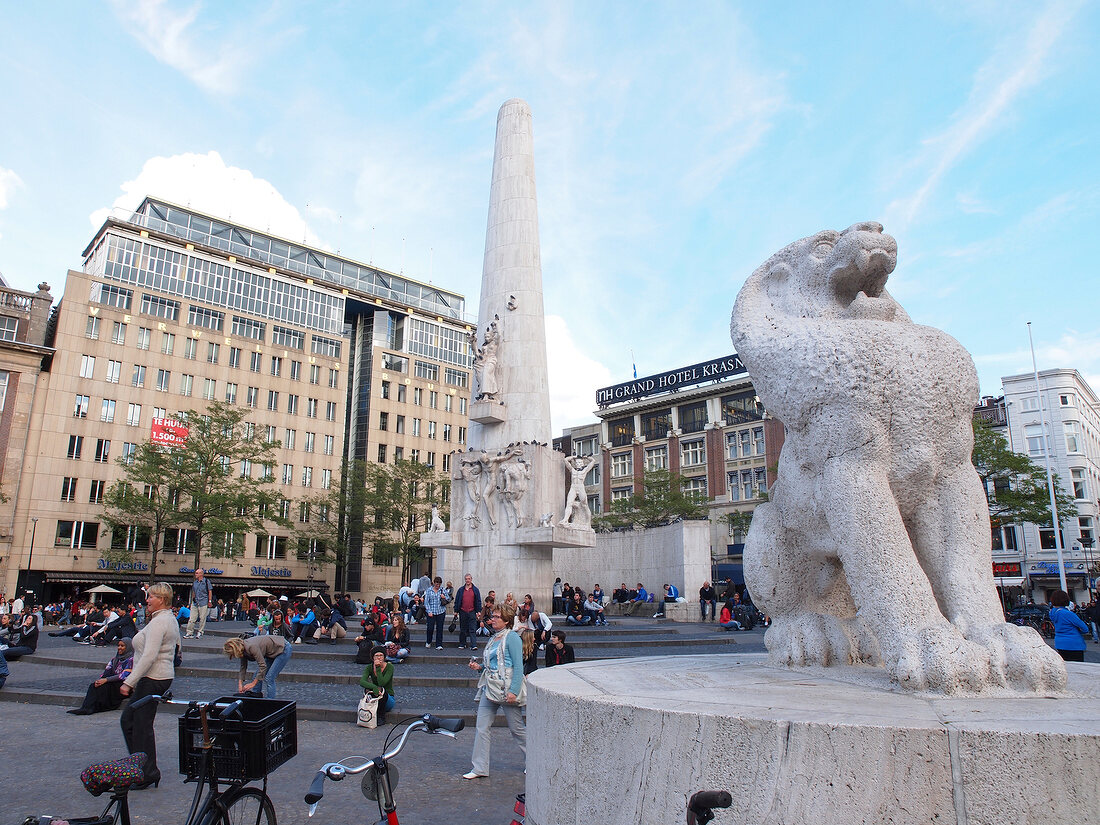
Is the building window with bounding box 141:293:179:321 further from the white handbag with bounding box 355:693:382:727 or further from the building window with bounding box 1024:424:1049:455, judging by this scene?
the building window with bounding box 1024:424:1049:455

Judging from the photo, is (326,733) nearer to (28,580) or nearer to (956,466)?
(956,466)

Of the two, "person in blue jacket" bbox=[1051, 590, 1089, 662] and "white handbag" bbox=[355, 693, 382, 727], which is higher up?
"person in blue jacket" bbox=[1051, 590, 1089, 662]

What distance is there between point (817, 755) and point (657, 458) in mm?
56955

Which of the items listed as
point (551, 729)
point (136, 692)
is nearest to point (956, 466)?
point (551, 729)

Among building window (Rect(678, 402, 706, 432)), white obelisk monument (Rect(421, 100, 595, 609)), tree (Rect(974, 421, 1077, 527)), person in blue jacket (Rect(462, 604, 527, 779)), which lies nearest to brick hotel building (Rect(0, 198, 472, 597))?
building window (Rect(678, 402, 706, 432))

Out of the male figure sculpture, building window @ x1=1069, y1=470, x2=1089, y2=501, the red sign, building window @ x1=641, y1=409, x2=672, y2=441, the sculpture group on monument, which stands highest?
building window @ x1=641, y1=409, x2=672, y2=441

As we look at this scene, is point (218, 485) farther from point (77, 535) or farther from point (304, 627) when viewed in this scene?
point (304, 627)

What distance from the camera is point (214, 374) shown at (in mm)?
53000

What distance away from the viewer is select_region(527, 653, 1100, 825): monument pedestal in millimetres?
2773

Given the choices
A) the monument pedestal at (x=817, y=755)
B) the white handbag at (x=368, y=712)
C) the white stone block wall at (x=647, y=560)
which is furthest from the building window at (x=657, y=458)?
the monument pedestal at (x=817, y=755)

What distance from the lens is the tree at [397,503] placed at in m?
48.1

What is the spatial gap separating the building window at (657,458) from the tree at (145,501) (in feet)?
109

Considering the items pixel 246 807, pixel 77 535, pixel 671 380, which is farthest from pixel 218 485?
pixel 246 807

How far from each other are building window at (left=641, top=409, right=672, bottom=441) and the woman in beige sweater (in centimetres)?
5446
